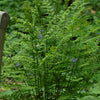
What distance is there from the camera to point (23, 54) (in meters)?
2.11

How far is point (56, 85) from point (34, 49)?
50 cm

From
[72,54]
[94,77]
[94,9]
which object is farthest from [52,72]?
[94,9]

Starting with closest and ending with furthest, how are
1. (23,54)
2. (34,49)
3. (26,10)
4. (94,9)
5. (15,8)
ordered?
(26,10)
(34,49)
(23,54)
(15,8)
(94,9)

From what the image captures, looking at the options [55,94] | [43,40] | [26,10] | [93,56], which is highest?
[26,10]

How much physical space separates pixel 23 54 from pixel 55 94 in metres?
0.57

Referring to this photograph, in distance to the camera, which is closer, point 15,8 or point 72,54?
point 72,54

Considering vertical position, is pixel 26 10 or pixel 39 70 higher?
pixel 26 10

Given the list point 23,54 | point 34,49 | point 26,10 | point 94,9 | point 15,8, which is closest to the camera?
point 26,10

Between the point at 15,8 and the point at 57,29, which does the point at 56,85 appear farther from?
the point at 15,8

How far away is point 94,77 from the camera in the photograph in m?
2.07

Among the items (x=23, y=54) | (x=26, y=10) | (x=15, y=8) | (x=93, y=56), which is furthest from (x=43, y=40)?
(x=15, y=8)

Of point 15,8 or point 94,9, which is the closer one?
point 15,8

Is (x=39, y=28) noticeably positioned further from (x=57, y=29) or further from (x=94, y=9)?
(x=94, y=9)

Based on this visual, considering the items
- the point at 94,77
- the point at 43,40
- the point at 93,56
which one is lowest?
the point at 94,77
